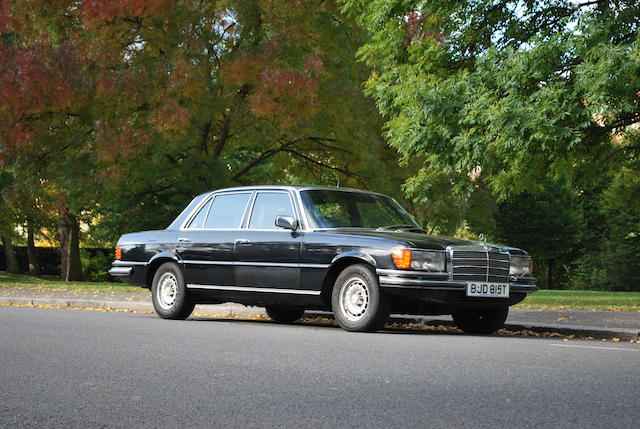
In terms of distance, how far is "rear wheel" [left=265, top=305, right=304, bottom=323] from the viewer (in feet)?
43.2

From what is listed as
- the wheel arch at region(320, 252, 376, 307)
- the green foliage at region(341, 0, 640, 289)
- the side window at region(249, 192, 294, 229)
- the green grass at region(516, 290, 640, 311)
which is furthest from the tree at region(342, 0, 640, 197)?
the wheel arch at region(320, 252, 376, 307)

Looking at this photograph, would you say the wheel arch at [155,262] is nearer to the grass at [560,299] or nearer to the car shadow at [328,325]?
the car shadow at [328,325]

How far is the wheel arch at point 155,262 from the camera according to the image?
13.0 m

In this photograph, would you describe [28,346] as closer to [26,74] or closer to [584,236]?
[26,74]

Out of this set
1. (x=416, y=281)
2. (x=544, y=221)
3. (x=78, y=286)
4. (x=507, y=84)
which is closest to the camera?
(x=416, y=281)

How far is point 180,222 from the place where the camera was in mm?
13172

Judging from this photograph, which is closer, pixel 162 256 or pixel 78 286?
pixel 162 256

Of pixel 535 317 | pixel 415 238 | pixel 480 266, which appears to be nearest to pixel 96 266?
pixel 535 317

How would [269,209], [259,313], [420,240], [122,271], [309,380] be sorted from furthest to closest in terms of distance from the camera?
[259,313], [122,271], [269,209], [420,240], [309,380]

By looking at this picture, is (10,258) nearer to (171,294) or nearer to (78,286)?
(78,286)

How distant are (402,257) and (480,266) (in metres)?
0.99

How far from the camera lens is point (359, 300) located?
10.9 metres

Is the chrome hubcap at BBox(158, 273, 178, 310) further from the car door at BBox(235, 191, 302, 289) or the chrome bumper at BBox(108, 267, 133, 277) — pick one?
the car door at BBox(235, 191, 302, 289)

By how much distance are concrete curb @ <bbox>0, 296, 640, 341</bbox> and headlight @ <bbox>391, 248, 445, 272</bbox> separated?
181 centimetres
